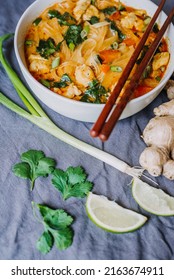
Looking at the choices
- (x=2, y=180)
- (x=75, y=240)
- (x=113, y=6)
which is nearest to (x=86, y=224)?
(x=75, y=240)

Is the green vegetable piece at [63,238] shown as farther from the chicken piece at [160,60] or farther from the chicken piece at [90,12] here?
the chicken piece at [90,12]

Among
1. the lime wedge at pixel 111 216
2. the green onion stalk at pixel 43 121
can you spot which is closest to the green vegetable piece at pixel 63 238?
the lime wedge at pixel 111 216

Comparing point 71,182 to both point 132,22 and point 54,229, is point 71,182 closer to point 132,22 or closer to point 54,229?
point 54,229

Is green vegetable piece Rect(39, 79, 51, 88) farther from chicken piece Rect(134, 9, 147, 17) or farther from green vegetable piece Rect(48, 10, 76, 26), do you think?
chicken piece Rect(134, 9, 147, 17)

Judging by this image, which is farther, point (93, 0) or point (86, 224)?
point (93, 0)

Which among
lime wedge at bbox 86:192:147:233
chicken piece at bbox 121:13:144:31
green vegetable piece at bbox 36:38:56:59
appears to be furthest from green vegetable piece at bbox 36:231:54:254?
chicken piece at bbox 121:13:144:31

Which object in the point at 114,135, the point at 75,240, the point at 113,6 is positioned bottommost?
the point at 75,240

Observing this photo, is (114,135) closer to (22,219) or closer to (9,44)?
(22,219)
